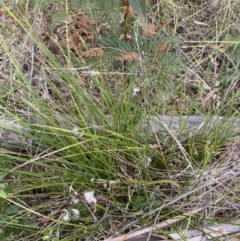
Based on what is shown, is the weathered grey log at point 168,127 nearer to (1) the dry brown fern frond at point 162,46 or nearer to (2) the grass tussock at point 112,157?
(2) the grass tussock at point 112,157

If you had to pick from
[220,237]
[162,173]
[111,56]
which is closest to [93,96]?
[111,56]

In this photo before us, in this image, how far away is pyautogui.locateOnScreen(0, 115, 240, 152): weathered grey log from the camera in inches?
Result: 56.4

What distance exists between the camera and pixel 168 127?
1.47 m

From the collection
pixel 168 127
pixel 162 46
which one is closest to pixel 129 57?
pixel 162 46

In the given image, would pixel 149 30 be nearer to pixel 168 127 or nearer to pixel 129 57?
pixel 129 57

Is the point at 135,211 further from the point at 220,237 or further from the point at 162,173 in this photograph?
the point at 220,237

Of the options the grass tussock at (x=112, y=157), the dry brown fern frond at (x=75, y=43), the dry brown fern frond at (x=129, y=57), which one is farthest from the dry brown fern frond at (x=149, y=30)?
the dry brown fern frond at (x=75, y=43)

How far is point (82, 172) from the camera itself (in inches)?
54.0

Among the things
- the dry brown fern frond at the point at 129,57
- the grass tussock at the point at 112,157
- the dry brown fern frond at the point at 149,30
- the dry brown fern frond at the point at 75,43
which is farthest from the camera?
the dry brown fern frond at the point at 75,43

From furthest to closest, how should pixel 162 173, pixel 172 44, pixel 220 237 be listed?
pixel 172 44 → pixel 162 173 → pixel 220 237

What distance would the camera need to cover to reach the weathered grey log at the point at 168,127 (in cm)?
143

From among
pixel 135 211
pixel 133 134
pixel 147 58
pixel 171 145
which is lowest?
pixel 135 211

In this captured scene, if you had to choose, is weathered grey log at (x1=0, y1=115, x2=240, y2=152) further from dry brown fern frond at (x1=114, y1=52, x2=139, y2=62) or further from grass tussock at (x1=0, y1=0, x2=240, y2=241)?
dry brown fern frond at (x1=114, y1=52, x2=139, y2=62)

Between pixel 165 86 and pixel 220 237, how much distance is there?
60 centimetres
